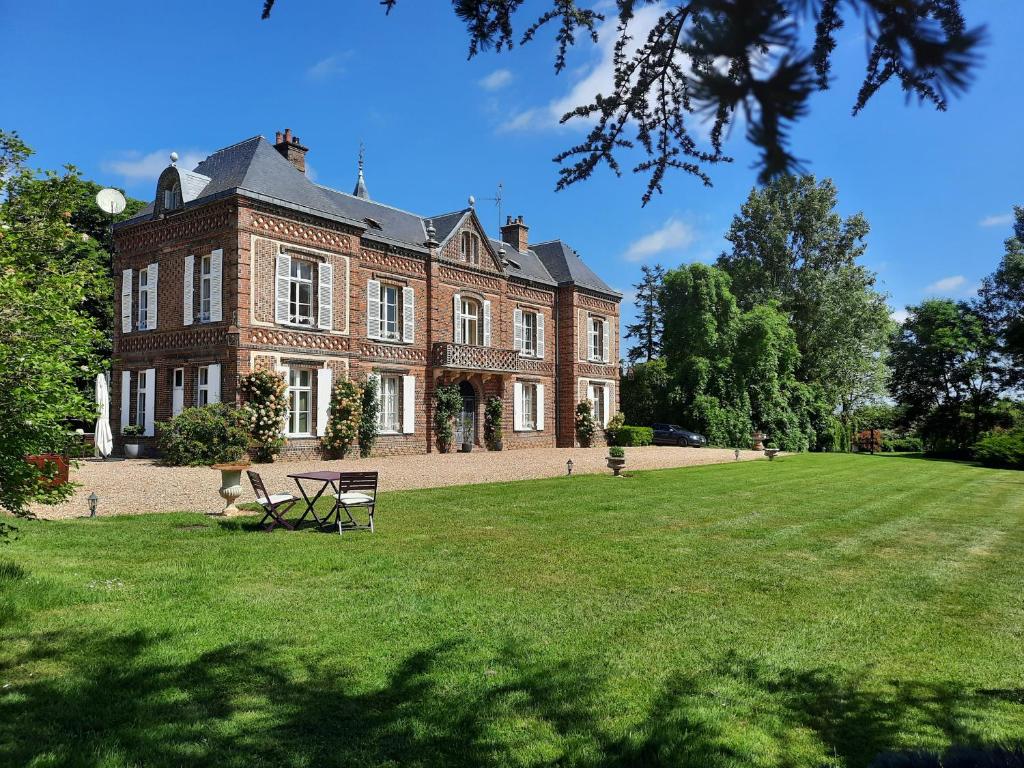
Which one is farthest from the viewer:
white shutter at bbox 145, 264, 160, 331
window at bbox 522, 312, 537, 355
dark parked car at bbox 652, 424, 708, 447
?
dark parked car at bbox 652, 424, 708, 447

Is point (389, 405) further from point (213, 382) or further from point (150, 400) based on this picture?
point (150, 400)

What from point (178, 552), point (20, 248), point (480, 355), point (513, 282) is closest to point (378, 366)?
point (480, 355)

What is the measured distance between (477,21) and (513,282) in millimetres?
26510

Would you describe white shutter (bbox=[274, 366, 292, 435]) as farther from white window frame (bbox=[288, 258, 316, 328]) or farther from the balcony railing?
the balcony railing

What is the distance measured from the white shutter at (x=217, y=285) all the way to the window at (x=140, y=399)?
3.61m

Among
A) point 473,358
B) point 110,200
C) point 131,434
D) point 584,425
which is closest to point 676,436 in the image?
point 584,425

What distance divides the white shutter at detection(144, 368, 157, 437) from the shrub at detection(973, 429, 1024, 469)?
29918mm

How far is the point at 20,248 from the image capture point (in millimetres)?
5289

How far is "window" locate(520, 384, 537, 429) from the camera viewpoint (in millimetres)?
29292

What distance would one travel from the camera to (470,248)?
87.7 feet

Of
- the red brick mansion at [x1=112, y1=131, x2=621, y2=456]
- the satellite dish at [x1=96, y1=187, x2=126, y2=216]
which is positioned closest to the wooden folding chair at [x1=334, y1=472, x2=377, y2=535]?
the red brick mansion at [x1=112, y1=131, x2=621, y2=456]

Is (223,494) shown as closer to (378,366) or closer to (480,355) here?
(378,366)

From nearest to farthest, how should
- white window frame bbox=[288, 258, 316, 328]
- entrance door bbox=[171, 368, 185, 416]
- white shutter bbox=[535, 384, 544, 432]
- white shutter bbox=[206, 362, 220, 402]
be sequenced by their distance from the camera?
1. white shutter bbox=[206, 362, 220, 402]
2. entrance door bbox=[171, 368, 185, 416]
3. white window frame bbox=[288, 258, 316, 328]
4. white shutter bbox=[535, 384, 544, 432]

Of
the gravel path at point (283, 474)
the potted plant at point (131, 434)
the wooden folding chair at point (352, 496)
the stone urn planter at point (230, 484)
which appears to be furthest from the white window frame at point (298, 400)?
the wooden folding chair at point (352, 496)
